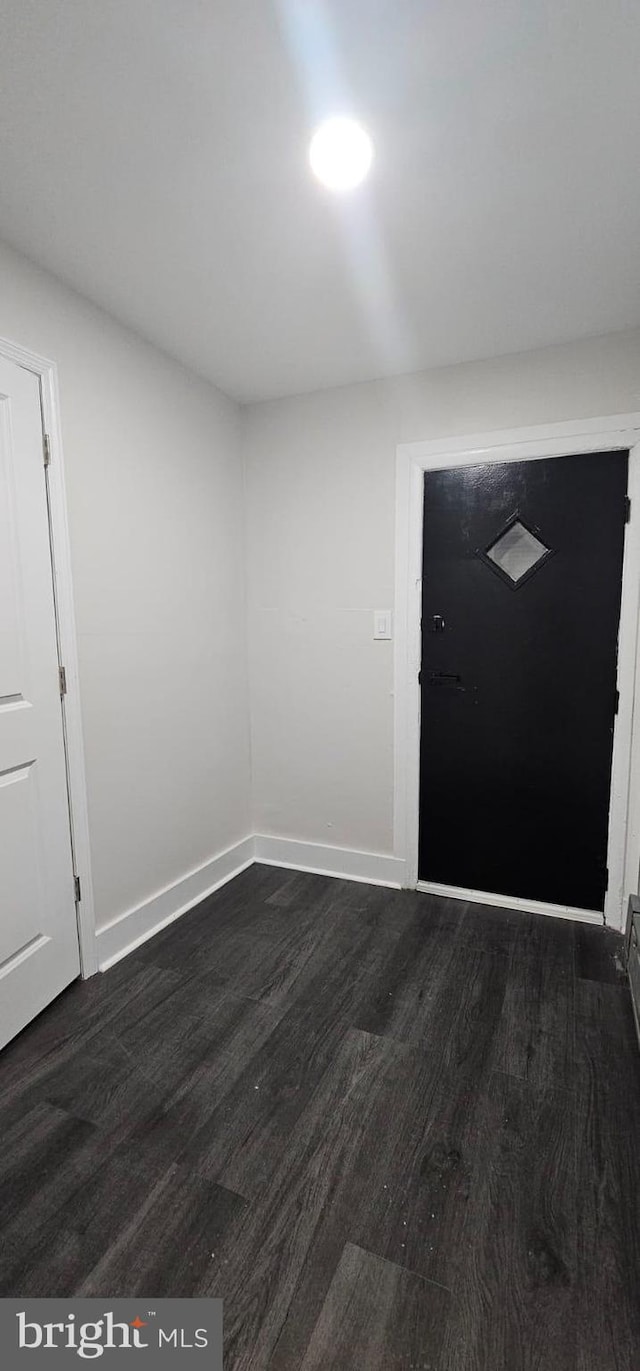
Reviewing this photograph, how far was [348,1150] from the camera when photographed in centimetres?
139

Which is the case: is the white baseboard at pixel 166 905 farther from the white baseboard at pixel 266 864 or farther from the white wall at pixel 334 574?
the white wall at pixel 334 574

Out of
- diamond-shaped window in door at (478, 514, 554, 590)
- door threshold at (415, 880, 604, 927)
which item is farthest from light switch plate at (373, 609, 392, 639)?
door threshold at (415, 880, 604, 927)

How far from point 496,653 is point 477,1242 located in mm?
1900

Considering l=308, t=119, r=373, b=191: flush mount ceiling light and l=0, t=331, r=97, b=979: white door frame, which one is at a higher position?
l=308, t=119, r=373, b=191: flush mount ceiling light

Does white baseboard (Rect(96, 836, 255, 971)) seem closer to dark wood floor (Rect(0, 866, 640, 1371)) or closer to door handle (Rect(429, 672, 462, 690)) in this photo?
dark wood floor (Rect(0, 866, 640, 1371))

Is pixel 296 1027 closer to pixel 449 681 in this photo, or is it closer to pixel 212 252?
pixel 449 681

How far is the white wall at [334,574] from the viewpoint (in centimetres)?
249

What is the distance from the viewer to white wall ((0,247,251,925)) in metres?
1.95

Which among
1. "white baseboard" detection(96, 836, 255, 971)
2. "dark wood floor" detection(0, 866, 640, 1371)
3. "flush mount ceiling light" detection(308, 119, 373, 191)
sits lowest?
"dark wood floor" detection(0, 866, 640, 1371)

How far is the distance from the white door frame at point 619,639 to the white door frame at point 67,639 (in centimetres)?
141

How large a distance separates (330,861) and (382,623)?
4.16 ft

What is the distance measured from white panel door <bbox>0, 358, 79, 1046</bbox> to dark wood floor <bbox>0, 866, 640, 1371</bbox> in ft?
0.77

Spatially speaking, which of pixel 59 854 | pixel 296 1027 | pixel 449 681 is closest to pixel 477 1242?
pixel 296 1027

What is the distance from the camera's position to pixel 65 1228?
1203mm
